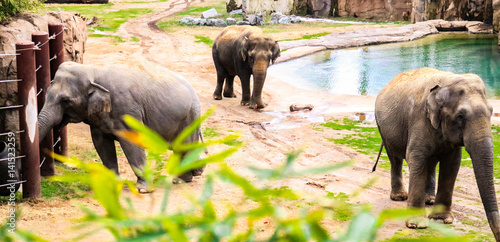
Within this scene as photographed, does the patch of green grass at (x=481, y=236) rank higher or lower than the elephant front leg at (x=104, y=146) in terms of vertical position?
lower

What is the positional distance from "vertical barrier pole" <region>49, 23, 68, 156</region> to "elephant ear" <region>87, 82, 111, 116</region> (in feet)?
3.56

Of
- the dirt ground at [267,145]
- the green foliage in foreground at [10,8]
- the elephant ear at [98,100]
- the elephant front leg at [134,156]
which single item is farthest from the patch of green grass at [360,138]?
the green foliage in foreground at [10,8]

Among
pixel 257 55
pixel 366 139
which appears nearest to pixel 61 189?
pixel 366 139

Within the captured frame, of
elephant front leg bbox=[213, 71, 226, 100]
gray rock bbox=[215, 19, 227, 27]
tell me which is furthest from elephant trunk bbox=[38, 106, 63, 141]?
gray rock bbox=[215, 19, 227, 27]

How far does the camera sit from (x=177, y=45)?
71.7 ft

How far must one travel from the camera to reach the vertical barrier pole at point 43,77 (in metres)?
7.18

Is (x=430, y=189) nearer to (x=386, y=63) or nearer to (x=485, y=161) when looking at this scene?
(x=485, y=161)

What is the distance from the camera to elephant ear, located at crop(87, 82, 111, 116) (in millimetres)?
7199

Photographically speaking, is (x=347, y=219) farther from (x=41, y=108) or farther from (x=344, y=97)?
(x=344, y=97)

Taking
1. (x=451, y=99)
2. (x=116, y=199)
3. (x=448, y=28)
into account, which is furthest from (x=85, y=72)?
(x=448, y=28)

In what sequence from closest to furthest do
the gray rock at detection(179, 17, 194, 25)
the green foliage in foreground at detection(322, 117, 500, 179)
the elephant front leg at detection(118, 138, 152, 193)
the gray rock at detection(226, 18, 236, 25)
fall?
the elephant front leg at detection(118, 138, 152, 193) < the green foliage in foreground at detection(322, 117, 500, 179) < the gray rock at detection(179, 17, 194, 25) < the gray rock at detection(226, 18, 236, 25)

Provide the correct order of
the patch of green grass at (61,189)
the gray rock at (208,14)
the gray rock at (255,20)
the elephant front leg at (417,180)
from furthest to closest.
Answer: the gray rock at (208,14) < the gray rock at (255,20) < the patch of green grass at (61,189) < the elephant front leg at (417,180)

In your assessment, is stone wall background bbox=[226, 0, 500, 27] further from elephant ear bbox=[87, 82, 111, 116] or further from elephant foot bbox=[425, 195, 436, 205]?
elephant ear bbox=[87, 82, 111, 116]

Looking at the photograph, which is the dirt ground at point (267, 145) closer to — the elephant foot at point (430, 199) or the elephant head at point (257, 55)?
the elephant foot at point (430, 199)
